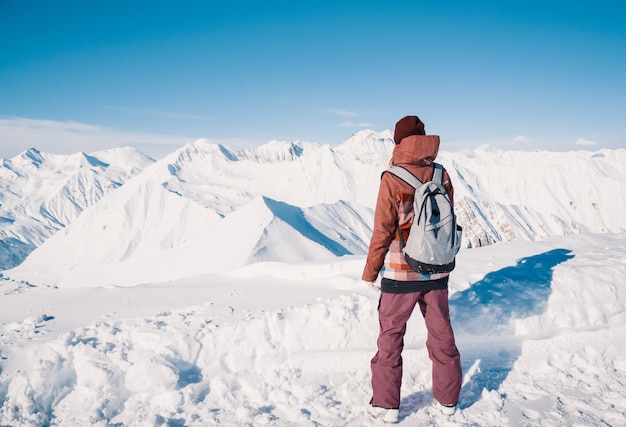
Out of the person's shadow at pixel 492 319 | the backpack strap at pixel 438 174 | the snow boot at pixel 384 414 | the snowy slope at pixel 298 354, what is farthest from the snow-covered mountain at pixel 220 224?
the backpack strap at pixel 438 174

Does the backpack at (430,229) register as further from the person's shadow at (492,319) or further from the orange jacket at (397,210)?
the person's shadow at (492,319)

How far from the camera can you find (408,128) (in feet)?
10.8

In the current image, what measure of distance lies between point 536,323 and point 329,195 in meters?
167

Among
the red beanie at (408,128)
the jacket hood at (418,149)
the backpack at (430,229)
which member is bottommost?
the backpack at (430,229)

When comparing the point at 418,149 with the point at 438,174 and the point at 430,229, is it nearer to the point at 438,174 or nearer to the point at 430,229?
the point at 438,174

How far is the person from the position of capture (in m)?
3.19

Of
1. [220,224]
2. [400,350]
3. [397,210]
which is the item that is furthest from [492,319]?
[220,224]

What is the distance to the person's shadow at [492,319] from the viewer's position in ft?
12.7

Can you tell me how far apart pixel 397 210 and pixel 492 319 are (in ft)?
9.28

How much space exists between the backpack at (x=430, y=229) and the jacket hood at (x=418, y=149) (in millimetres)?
149

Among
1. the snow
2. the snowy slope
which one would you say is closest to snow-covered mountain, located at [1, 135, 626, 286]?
the snow

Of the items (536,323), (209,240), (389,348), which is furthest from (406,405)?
(209,240)

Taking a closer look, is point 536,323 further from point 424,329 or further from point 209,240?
point 209,240

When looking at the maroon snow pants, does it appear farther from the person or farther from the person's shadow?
the person's shadow
